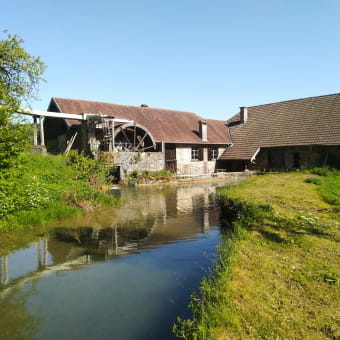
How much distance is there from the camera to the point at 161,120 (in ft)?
77.9

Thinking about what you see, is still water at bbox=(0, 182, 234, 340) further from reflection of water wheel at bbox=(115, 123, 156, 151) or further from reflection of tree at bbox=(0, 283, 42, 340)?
reflection of water wheel at bbox=(115, 123, 156, 151)

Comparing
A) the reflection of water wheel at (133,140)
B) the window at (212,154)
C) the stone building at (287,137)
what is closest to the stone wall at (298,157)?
the stone building at (287,137)

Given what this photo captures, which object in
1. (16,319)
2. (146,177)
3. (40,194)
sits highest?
(40,194)

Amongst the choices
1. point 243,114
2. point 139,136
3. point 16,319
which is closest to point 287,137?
point 243,114

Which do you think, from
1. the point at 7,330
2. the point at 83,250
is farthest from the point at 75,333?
the point at 83,250

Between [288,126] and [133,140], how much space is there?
492 inches

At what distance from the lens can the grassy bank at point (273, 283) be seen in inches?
99.7

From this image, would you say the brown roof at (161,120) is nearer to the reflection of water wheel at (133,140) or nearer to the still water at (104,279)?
the reflection of water wheel at (133,140)

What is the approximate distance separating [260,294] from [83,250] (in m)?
3.36

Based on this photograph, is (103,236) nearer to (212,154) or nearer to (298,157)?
(212,154)

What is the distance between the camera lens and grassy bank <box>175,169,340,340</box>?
2.53 meters

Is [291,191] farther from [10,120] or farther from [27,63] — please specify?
[27,63]

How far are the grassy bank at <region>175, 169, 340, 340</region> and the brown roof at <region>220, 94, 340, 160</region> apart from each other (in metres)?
16.7

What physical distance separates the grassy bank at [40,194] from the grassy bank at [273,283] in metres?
4.80
